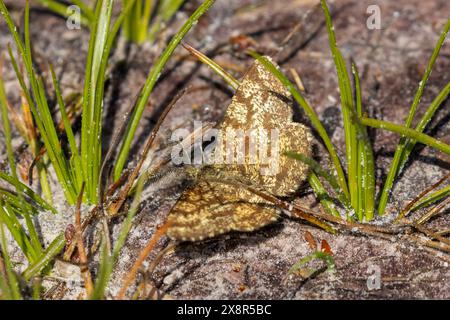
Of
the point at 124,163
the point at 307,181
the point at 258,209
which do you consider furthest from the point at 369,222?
Answer: the point at 124,163

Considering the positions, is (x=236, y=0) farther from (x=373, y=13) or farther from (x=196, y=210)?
(x=196, y=210)

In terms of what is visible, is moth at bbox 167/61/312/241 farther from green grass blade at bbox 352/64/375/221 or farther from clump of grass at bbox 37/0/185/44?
clump of grass at bbox 37/0/185/44

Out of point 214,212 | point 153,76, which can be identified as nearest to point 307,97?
point 153,76

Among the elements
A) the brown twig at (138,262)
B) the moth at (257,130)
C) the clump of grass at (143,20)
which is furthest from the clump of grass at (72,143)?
the clump of grass at (143,20)

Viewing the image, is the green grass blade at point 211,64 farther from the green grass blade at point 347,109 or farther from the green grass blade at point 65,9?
the green grass blade at point 65,9

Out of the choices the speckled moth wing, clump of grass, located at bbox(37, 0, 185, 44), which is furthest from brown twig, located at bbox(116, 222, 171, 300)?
clump of grass, located at bbox(37, 0, 185, 44)
